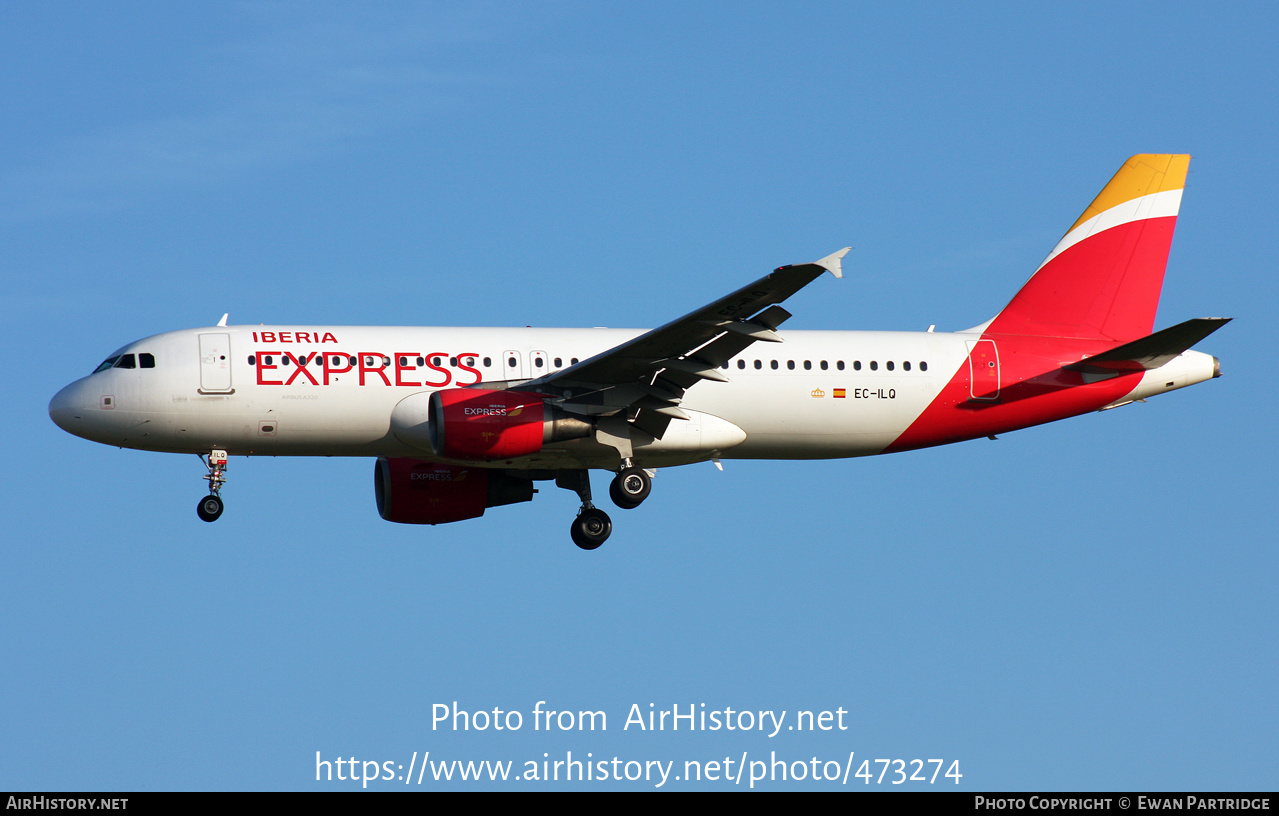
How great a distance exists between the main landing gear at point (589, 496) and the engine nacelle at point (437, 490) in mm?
1455

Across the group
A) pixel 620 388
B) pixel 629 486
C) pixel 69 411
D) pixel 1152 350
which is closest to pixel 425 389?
pixel 620 388

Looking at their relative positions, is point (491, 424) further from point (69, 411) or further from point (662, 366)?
point (69, 411)

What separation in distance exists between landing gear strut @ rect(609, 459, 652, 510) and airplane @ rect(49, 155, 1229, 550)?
2.1 inches

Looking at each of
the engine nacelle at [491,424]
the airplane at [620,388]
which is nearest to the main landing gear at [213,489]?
the airplane at [620,388]

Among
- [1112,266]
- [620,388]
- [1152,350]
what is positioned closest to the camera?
[620,388]

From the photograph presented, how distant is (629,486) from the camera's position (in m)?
35.0

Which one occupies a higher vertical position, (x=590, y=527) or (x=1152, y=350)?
(x=1152, y=350)

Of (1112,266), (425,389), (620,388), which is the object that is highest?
(1112,266)

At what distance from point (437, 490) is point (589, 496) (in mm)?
3646

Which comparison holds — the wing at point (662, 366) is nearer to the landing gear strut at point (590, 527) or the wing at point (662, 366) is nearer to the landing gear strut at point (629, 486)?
the landing gear strut at point (629, 486)

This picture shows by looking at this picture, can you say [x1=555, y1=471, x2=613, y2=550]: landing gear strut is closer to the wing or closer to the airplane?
the airplane

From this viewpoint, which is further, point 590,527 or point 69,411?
point 590,527

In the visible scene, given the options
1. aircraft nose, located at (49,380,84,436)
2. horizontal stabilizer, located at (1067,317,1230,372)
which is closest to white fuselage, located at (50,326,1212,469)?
aircraft nose, located at (49,380,84,436)

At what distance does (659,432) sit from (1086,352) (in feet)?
34.7
